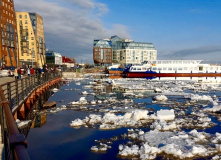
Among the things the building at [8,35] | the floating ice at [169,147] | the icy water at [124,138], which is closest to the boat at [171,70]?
the building at [8,35]

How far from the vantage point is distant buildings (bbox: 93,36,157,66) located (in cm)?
11096

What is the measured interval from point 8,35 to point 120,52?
6975 cm

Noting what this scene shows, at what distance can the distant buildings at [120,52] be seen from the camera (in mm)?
110956

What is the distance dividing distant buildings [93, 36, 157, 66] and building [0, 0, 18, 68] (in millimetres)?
51682

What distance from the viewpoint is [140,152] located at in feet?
21.2

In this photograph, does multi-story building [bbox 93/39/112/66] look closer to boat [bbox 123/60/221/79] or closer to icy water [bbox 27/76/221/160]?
boat [bbox 123/60/221/79]

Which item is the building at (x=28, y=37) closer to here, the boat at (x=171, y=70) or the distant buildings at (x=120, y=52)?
the distant buildings at (x=120, y=52)

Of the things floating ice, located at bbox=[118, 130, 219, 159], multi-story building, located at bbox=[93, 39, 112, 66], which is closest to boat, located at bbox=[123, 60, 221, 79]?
floating ice, located at bbox=[118, 130, 219, 159]

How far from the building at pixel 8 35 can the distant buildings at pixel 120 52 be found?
51.7 m

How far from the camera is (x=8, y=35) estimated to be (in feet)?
193

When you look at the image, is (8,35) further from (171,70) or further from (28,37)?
(171,70)

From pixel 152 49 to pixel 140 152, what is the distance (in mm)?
116515

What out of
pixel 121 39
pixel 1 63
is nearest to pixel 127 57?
pixel 121 39

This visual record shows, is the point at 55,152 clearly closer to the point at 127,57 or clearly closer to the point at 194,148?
the point at 194,148
